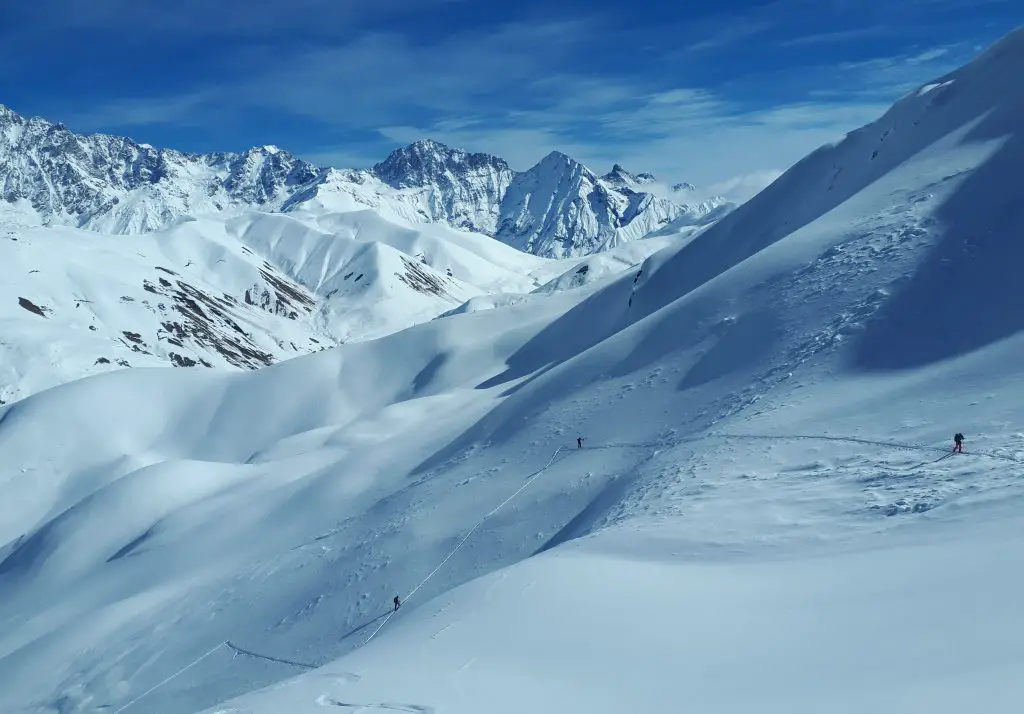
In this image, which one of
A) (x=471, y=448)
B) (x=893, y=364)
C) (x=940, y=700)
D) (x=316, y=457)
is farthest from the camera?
(x=316, y=457)

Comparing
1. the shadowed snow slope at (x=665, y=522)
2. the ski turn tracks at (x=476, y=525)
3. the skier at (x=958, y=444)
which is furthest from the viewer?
the ski turn tracks at (x=476, y=525)

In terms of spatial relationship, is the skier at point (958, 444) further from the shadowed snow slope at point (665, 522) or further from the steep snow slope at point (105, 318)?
the steep snow slope at point (105, 318)

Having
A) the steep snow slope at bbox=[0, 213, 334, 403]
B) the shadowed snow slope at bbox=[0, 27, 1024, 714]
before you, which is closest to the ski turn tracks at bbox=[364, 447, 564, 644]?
the shadowed snow slope at bbox=[0, 27, 1024, 714]

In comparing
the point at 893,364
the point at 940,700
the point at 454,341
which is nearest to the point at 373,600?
the point at 893,364

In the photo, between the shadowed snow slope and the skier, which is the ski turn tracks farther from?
the skier

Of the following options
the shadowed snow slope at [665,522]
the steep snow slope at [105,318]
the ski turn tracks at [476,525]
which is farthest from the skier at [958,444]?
the steep snow slope at [105,318]

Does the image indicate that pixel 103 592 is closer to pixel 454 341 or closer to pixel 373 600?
pixel 373 600

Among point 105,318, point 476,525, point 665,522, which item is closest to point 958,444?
point 665,522

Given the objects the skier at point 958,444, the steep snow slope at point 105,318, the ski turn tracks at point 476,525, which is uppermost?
the steep snow slope at point 105,318

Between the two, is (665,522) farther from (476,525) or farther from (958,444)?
(476,525)
